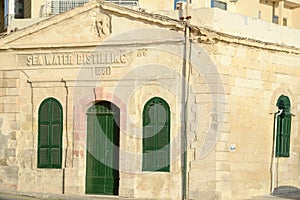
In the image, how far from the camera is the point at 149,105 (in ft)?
67.7

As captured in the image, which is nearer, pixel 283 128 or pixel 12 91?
pixel 283 128

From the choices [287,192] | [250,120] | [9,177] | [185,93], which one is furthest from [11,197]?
[287,192]

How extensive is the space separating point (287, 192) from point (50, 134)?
24.8 ft

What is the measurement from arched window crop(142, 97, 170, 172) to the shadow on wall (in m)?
3.65

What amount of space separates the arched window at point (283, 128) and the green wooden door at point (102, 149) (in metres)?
4.97

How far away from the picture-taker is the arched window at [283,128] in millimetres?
21656

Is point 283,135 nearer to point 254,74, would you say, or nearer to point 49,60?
point 254,74

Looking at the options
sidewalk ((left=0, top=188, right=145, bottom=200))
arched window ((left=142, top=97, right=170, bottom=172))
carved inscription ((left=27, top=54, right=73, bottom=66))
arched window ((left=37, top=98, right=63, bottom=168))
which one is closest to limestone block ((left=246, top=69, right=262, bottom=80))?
arched window ((left=142, top=97, right=170, bottom=172))

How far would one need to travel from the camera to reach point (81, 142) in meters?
21.4

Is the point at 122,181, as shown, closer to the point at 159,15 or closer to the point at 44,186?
the point at 44,186

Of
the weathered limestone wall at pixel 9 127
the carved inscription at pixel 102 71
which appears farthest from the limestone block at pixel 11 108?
the carved inscription at pixel 102 71

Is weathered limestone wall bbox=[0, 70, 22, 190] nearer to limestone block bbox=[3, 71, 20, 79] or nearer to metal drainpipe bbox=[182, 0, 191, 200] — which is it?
limestone block bbox=[3, 71, 20, 79]

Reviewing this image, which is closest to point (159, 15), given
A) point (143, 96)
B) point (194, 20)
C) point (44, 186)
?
point (194, 20)

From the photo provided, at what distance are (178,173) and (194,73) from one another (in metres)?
2.88
